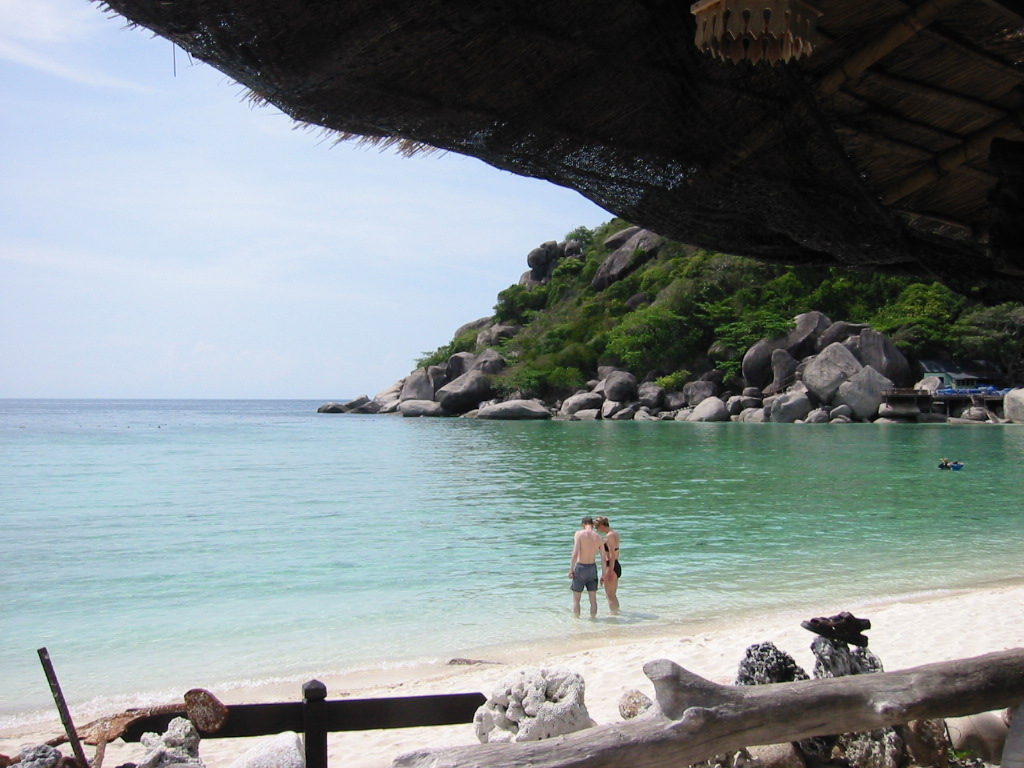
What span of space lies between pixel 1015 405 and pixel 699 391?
1504cm

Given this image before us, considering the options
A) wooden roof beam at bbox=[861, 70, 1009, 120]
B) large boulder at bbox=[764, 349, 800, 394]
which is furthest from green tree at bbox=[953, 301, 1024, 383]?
wooden roof beam at bbox=[861, 70, 1009, 120]

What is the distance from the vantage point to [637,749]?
6.40ft

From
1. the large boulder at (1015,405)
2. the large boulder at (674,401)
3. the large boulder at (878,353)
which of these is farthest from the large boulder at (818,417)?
the large boulder at (674,401)

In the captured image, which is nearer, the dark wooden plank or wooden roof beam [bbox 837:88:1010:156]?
the dark wooden plank

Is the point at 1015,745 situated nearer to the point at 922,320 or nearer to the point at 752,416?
the point at 752,416

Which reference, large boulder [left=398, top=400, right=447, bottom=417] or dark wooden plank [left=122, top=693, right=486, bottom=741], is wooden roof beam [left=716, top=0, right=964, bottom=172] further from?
large boulder [left=398, top=400, right=447, bottom=417]

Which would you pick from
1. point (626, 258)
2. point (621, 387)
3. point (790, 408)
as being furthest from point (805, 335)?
point (626, 258)

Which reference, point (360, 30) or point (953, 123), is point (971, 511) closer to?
point (953, 123)

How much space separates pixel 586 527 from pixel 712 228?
561 centimetres

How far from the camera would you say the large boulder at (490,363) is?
56.6 meters

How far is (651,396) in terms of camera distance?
46.5 metres

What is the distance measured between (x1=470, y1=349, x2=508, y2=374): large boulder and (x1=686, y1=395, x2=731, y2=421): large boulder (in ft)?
55.8

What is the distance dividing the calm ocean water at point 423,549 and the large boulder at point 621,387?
68.6 feet

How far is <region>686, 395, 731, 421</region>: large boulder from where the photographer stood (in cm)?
4266
